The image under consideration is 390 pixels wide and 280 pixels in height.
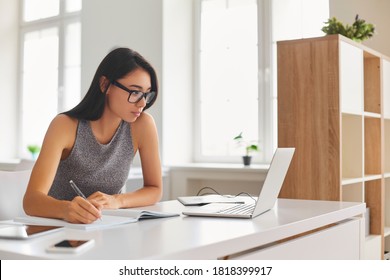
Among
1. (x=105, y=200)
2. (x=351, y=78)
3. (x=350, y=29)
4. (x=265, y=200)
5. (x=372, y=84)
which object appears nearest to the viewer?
(x=265, y=200)

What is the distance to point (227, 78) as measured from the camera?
452 centimetres

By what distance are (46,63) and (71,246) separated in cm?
508

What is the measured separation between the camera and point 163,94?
14.4 ft

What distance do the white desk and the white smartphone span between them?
0.02 metres

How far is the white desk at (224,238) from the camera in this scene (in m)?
1.17

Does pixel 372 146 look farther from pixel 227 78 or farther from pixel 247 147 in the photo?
pixel 227 78

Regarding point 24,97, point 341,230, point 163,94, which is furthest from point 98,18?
point 341,230

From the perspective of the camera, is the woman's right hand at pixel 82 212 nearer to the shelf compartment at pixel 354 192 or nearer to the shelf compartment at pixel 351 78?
the shelf compartment at pixel 351 78

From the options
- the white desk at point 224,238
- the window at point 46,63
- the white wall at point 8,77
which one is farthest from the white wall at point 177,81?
the white wall at point 8,77

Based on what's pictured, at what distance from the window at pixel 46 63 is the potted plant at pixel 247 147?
205 centimetres

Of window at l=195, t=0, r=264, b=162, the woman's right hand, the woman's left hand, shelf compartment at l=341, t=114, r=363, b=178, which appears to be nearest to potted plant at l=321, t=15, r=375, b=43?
shelf compartment at l=341, t=114, r=363, b=178

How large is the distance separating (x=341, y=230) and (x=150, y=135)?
2.99 ft

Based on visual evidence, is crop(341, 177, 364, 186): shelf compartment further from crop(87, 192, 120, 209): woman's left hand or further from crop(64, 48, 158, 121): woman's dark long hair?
crop(87, 192, 120, 209): woman's left hand

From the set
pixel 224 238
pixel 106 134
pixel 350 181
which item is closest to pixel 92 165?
A: pixel 106 134
